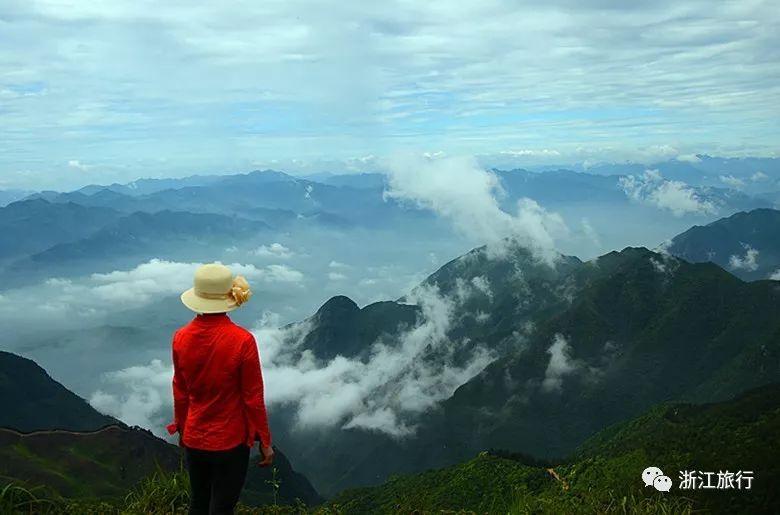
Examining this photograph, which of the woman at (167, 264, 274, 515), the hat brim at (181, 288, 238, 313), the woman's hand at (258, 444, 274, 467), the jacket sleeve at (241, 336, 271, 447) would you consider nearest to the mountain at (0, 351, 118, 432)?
the woman at (167, 264, 274, 515)

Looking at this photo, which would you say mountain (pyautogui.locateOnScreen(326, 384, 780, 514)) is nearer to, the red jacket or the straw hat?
the red jacket

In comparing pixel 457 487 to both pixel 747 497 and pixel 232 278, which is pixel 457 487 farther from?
pixel 232 278

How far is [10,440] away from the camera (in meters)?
94.8

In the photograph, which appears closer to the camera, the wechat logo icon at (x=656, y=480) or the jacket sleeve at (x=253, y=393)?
the jacket sleeve at (x=253, y=393)

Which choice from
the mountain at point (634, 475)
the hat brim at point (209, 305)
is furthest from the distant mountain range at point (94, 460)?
the hat brim at point (209, 305)

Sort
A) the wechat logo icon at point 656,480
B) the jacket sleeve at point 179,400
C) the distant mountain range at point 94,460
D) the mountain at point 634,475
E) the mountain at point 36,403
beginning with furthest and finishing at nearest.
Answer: the mountain at point 36,403 → the distant mountain range at point 94,460 → the wechat logo icon at point 656,480 → the mountain at point 634,475 → the jacket sleeve at point 179,400

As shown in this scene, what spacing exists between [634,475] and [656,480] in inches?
100

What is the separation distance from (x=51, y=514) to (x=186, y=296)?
18.3ft

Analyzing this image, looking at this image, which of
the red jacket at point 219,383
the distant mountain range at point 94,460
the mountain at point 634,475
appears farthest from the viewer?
the distant mountain range at point 94,460

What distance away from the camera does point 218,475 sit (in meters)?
6.88

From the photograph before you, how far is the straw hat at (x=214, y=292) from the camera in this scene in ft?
21.1

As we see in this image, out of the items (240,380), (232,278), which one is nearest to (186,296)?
(232,278)

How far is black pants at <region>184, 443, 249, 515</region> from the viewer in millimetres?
6770

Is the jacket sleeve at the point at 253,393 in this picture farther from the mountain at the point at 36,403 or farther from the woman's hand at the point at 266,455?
the mountain at the point at 36,403
